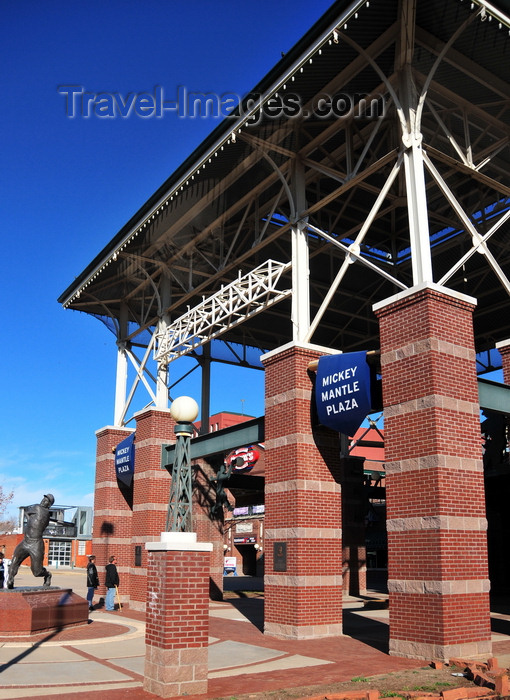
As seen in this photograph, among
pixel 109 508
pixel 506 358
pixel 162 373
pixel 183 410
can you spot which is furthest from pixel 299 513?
pixel 109 508

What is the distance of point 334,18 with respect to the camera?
14.0m

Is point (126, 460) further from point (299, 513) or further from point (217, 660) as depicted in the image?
point (217, 660)

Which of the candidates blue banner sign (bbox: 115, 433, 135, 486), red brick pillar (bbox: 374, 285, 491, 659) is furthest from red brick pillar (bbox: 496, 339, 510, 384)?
blue banner sign (bbox: 115, 433, 135, 486)

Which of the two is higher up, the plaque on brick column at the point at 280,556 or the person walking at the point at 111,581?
the plaque on brick column at the point at 280,556

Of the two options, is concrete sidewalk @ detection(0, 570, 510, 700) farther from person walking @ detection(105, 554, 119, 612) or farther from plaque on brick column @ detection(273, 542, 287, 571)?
person walking @ detection(105, 554, 119, 612)

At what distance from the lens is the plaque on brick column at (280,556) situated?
1520cm

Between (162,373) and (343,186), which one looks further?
(162,373)

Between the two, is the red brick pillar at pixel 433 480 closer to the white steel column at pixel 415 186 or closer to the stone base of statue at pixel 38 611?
the white steel column at pixel 415 186

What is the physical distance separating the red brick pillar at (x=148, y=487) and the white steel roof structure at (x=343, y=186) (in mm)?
1173

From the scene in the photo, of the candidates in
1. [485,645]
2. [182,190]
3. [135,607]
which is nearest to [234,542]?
[135,607]

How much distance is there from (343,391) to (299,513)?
3.11m

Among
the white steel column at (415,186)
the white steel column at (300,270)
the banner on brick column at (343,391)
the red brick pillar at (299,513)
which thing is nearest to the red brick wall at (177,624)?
the red brick pillar at (299,513)

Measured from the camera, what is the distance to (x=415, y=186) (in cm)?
1414

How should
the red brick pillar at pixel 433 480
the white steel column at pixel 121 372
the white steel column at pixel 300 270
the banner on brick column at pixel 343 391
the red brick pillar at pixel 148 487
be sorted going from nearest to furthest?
the red brick pillar at pixel 433 480, the banner on brick column at pixel 343 391, the white steel column at pixel 300 270, the red brick pillar at pixel 148 487, the white steel column at pixel 121 372
